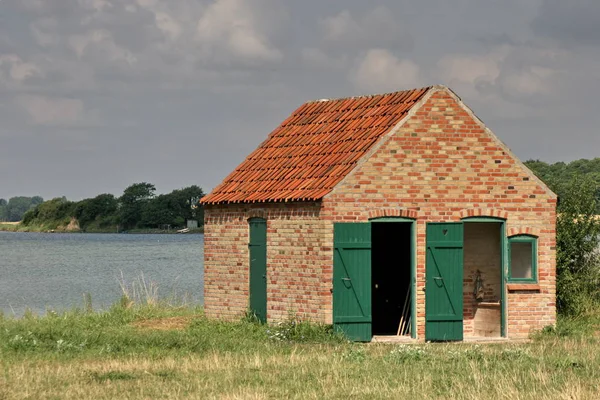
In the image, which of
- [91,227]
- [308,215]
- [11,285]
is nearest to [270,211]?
[308,215]

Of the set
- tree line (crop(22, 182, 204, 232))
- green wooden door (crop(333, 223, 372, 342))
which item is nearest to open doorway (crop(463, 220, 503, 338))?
green wooden door (crop(333, 223, 372, 342))

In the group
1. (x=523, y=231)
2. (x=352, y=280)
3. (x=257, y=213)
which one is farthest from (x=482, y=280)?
(x=257, y=213)

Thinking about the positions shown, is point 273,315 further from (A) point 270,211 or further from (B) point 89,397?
(B) point 89,397

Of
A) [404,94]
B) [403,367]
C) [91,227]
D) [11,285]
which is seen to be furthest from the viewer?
[91,227]

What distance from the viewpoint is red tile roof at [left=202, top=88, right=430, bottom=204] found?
2316 centimetres

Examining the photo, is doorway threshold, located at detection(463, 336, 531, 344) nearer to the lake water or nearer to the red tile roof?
the red tile roof

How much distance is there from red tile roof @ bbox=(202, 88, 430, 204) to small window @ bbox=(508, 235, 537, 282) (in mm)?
3462

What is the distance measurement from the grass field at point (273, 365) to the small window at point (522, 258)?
126 cm

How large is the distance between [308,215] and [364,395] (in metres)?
7.52

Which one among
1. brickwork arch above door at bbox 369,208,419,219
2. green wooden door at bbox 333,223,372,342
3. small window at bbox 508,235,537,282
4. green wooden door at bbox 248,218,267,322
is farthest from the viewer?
green wooden door at bbox 248,218,267,322

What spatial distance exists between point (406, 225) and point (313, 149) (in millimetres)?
2561

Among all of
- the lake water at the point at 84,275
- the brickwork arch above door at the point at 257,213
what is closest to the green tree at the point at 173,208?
the lake water at the point at 84,275

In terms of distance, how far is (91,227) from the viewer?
531 ft

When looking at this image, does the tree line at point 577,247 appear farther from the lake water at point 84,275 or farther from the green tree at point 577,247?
the lake water at point 84,275
